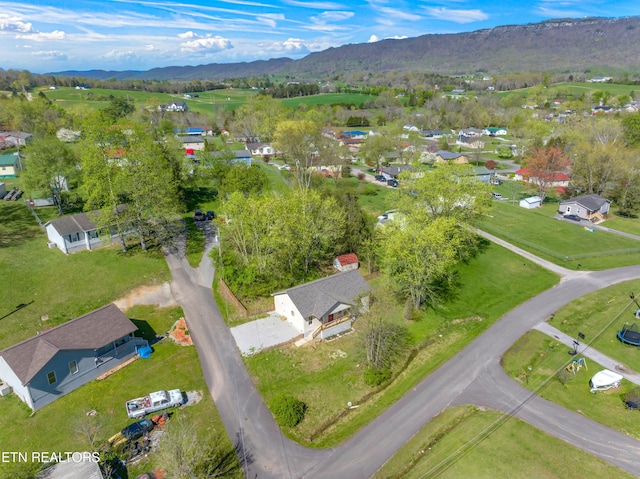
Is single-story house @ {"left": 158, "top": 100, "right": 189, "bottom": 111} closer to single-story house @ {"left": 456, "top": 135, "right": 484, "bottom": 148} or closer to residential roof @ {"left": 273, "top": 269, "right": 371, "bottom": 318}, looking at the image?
single-story house @ {"left": 456, "top": 135, "right": 484, "bottom": 148}

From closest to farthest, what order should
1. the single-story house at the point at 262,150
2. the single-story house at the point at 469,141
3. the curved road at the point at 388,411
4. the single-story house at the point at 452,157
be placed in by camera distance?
the curved road at the point at 388,411
the single-story house at the point at 452,157
the single-story house at the point at 262,150
the single-story house at the point at 469,141

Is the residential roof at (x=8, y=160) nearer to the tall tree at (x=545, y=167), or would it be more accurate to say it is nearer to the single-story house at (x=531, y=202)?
the single-story house at (x=531, y=202)

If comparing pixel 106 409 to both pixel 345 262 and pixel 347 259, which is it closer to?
pixel 345 262

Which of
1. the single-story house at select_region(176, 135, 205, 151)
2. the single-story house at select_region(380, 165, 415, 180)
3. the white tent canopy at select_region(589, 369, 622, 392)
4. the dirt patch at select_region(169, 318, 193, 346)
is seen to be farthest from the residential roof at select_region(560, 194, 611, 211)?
the single-story house at select_region(176, 135, 205, 151)

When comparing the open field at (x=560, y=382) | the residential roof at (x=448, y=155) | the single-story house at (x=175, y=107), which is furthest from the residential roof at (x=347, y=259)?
the single-story house at (x=175, y=107)

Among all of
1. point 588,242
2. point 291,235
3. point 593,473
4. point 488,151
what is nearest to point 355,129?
point 488,151

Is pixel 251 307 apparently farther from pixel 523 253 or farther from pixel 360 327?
pixel 523 253
